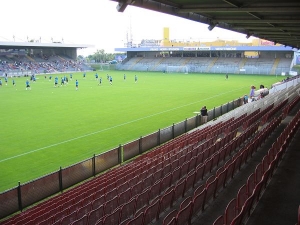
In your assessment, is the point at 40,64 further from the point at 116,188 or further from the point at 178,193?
the point at 178,193

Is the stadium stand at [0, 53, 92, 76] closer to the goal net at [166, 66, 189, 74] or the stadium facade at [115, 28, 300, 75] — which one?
the stadium facade at [115, 28, 300, 75]

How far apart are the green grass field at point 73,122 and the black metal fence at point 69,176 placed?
2.00m

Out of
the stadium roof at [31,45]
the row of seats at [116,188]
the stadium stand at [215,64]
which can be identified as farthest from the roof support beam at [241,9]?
the stadium roof at [31,45]

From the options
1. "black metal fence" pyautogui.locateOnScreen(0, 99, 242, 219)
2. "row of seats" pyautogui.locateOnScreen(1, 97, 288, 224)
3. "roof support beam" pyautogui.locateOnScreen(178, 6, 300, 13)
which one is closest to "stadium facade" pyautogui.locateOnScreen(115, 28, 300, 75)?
"black metal fence" pyautogui.locateOnScreen(0, 99, 242, 219)

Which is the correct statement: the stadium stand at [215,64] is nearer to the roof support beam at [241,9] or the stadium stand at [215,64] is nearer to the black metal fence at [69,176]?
the black metal fence at [69,176]

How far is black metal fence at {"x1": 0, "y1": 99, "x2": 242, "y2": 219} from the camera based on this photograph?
30.6ft

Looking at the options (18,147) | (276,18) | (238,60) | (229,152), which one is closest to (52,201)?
(229,152)

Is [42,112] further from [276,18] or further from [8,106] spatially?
[276,18]

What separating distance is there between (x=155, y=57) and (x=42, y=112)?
67.7 meters

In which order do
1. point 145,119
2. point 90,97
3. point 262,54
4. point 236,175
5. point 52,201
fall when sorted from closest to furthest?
point 236,175 < point 52,201 < point 145,119 < point 90,97 < point 262,54

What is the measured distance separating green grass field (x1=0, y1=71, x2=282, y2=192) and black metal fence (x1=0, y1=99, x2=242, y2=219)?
78.7 inches

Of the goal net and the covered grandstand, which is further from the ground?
the covered grandstand

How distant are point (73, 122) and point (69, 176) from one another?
36.4ft

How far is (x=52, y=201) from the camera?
955cm
